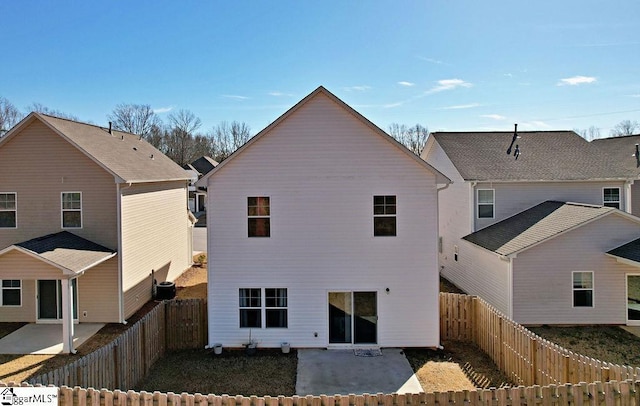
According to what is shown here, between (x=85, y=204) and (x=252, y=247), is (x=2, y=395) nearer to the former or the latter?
(x=252, y=247)

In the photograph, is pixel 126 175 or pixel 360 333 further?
pixel 126 175

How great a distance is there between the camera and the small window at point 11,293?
16.3 m

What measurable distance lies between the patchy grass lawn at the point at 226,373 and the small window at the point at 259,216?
3610 mm

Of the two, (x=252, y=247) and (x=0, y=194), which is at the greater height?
(x=0, y=194)

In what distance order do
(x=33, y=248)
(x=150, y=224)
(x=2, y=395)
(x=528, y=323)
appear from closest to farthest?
(x=2, y=395) → (x=33, y=248) → (x=528, y=323) → (x=150, y=224)

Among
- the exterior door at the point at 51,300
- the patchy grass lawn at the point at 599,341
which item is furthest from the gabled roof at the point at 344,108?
the exterior door at the point at 51,300

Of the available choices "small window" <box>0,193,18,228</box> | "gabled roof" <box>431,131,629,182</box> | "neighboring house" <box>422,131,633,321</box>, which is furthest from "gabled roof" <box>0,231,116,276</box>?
"gabled roof" <box>431,131,629,182</box>

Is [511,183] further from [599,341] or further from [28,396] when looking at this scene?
[28,396]

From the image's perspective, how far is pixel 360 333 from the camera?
45.2ft

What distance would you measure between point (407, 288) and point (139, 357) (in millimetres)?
7726

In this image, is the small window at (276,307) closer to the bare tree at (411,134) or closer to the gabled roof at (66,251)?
the gabled roof at (66,251)

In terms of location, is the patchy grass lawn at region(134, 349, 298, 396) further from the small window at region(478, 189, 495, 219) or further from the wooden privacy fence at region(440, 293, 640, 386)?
A: the small window at region(478, 189, 495, 219)

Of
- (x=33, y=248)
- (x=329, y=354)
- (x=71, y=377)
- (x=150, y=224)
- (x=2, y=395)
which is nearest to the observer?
(x=2, y=395)

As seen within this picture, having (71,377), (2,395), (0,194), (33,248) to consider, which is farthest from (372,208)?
(0,194)
